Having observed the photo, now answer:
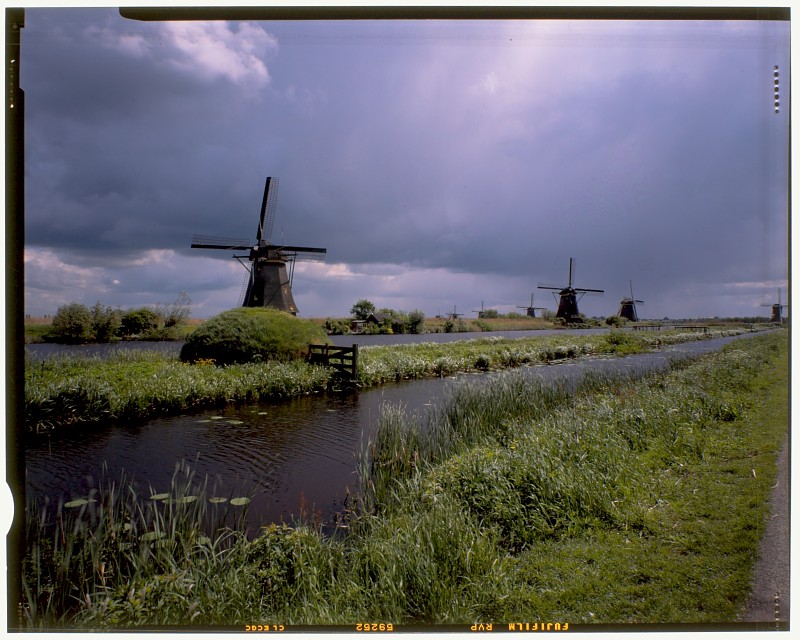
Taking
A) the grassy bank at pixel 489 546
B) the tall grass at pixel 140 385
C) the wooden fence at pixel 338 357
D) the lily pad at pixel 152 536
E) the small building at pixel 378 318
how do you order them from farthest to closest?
the wooden fence at pixel 338 357, the small building at pixel 378 318, the tall grass at pixel 140 385, the lily pad at pixel 152 536, the grassy bank at pixel 489 546

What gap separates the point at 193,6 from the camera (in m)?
2.68

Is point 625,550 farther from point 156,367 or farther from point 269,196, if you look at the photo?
point 156,367

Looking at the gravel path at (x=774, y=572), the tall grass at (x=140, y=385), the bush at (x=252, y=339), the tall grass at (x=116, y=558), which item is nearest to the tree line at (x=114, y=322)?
the tall grass at (x=140, y=385)

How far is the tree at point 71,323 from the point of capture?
304 cm

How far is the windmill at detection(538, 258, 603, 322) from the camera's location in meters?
3.96

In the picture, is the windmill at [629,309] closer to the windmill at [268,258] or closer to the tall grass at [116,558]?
the windmill at [268,258]

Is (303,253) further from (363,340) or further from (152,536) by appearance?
(152,536)

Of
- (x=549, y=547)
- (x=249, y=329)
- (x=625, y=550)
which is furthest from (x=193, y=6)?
(x=249, y=329)

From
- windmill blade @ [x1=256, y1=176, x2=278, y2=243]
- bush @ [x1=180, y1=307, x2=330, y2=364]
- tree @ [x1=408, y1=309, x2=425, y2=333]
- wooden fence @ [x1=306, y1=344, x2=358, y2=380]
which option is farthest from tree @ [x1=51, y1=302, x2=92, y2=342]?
wooden fence @ [x1=306, y1=344, x2=358, y2=380]

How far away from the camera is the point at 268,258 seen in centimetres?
586

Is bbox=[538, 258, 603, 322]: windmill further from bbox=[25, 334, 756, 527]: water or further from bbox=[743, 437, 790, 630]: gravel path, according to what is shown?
bbox=[743, 437, 790, 630]: gravel path

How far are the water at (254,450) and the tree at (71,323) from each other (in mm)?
910

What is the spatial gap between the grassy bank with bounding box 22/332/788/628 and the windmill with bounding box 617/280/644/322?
0.70 m

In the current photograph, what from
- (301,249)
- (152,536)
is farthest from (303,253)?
(152,536)
